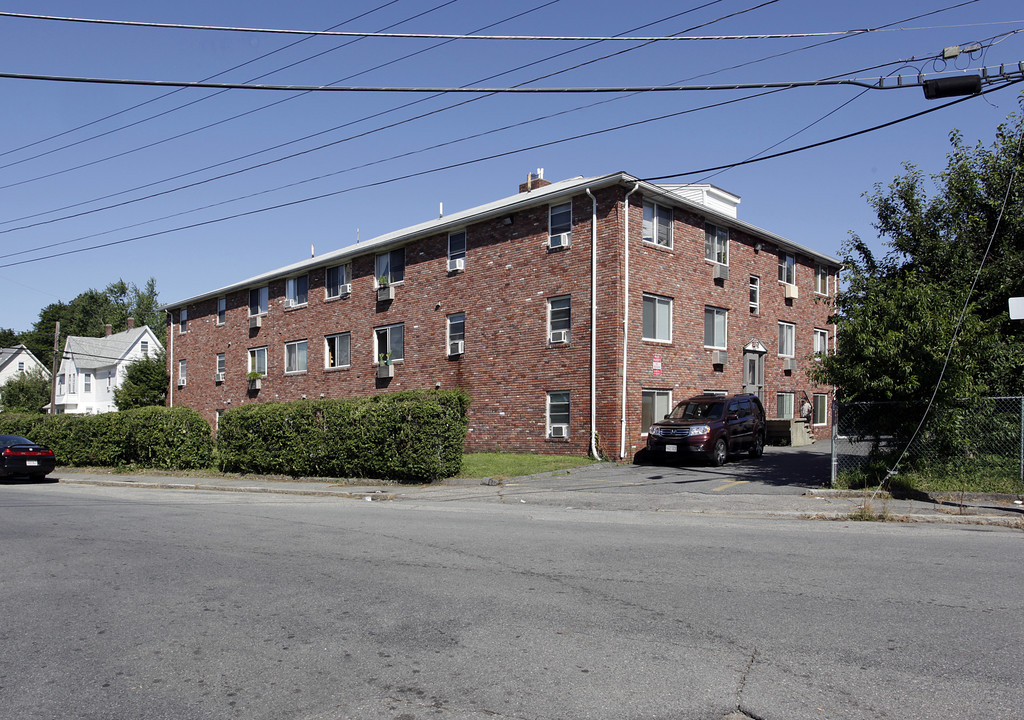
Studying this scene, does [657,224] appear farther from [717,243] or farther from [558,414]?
[558,414]

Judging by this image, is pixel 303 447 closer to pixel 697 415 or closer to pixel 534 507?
pixel 534 507

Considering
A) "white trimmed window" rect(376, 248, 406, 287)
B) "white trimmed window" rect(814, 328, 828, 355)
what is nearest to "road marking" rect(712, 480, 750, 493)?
"white trimmed window" rect(376, 248, 406, 287)

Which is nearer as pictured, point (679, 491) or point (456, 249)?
point (679, 491)

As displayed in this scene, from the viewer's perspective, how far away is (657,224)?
23875 millimetres

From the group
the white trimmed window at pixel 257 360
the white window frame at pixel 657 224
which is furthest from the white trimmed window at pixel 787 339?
the white trimmed window at pixel 257 360

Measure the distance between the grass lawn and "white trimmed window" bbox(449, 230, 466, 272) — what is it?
22.1ft

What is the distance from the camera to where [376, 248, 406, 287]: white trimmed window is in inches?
1160

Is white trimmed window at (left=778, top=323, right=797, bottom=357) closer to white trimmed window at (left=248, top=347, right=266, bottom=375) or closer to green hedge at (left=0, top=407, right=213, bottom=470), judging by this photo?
green hedge at (left=0, top=407, right=213, bottom=470)

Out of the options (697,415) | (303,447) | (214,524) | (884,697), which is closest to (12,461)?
(303,447)

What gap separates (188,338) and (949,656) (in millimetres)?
43297

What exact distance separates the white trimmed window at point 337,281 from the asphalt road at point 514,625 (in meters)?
22.7

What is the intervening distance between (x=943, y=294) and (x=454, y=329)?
1649cm

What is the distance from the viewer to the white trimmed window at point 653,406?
2283 centimetres

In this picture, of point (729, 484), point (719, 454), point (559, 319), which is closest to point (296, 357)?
point (559, 319)
